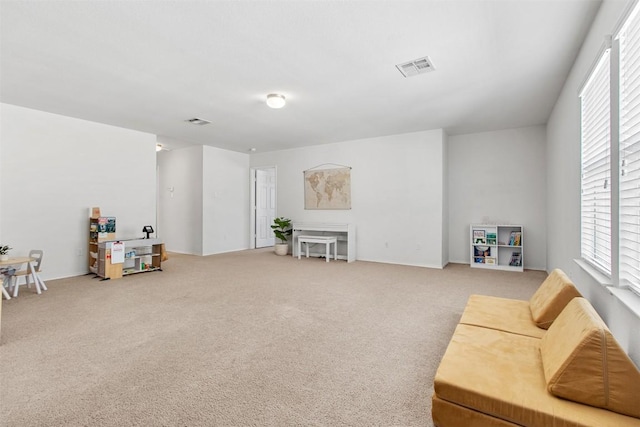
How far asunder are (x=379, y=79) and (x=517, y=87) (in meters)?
1.77

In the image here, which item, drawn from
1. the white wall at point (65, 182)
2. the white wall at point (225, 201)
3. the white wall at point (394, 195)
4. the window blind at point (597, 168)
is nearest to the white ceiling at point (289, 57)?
the white wall at point (65, 182)

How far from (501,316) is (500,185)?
427cm

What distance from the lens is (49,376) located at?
208 centimetres

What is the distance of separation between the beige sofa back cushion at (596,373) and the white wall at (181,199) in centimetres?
705

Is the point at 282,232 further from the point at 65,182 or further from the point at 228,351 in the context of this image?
the point at 228,351

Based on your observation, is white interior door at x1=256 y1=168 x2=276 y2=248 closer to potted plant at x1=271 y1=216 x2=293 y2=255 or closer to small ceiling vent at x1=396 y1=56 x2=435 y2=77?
potted plant at x1=271 y1=216 x2=293 y2=255

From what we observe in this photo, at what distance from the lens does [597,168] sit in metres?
2.36

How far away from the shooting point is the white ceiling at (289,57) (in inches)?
90.4

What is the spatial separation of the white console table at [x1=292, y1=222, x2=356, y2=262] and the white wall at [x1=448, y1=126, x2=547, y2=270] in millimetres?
Answer: 2042

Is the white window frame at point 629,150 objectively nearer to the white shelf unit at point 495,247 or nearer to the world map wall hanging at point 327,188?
the white shelf unit at point 495,247

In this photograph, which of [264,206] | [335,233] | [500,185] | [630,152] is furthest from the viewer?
[264,206]

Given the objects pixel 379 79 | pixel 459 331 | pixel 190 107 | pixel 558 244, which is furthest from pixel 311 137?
pixel 459 331

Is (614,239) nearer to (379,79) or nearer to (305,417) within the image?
(305,417)

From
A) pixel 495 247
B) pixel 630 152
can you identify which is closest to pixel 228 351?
pixel 630 152
